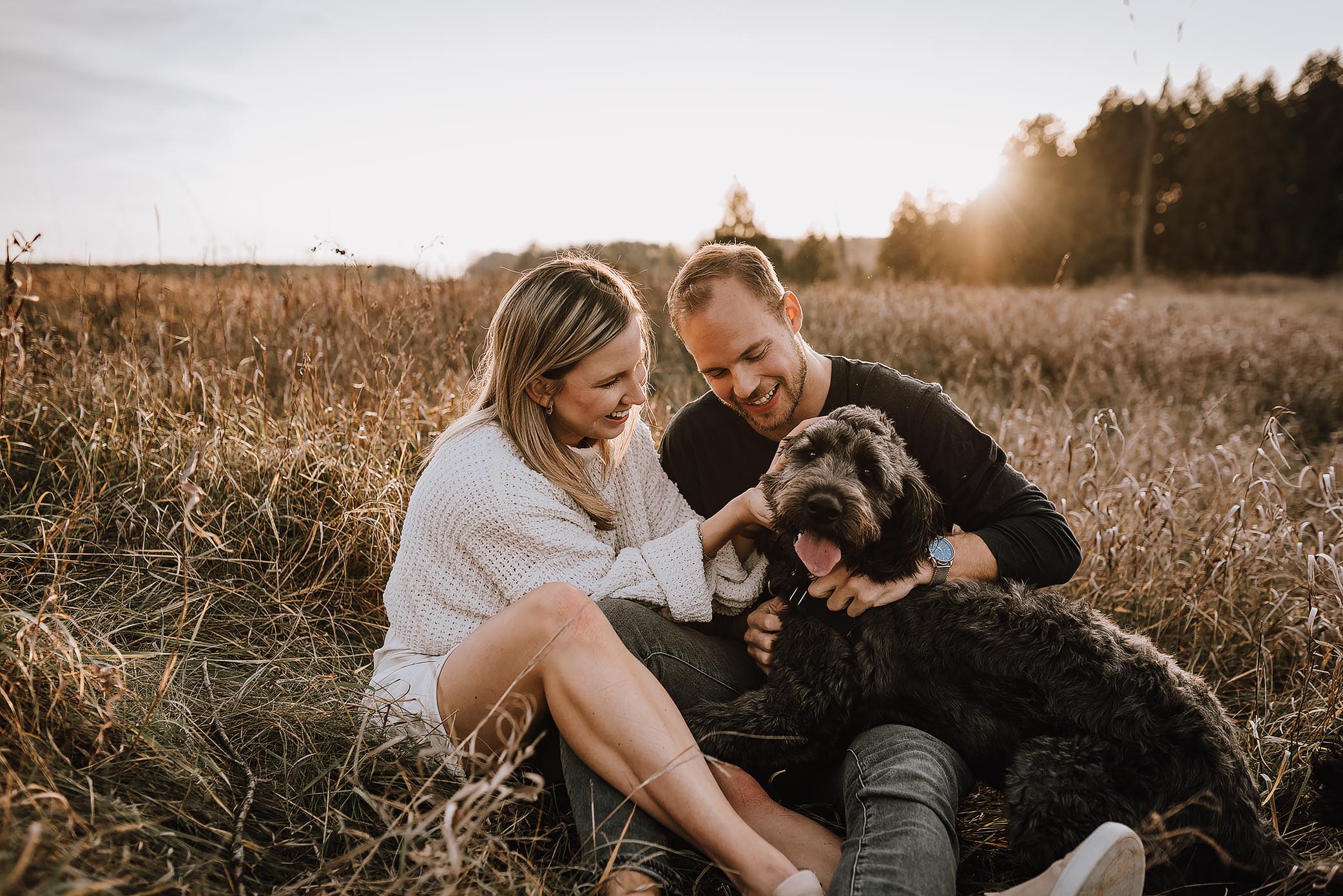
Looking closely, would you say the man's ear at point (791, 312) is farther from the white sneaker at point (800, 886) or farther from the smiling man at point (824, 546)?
the white sneaker at point (800, 886)

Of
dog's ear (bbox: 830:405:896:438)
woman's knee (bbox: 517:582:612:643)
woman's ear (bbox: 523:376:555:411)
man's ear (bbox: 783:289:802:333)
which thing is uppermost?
man's ear (bbox: 783:289:802:333)

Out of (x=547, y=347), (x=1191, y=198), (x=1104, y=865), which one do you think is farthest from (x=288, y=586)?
(x=1191, y=198)

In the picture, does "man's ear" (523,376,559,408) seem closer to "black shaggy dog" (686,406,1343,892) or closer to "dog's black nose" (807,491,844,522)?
"black shaggy dog" (686,406,1343,892)

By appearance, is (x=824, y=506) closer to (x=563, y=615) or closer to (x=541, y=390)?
(x=563, y=615)

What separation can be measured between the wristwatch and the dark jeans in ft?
1.93

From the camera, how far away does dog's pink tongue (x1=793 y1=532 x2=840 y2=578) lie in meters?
2.81

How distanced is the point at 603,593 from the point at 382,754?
96 cm

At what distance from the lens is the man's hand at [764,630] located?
9.81 feet

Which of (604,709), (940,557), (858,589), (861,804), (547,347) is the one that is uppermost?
(547,347)

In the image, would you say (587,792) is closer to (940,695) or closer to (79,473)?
(940,695)

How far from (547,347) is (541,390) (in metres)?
0.21

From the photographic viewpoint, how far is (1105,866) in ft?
5.98

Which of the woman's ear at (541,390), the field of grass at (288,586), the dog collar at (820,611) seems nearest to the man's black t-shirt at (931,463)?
the dog collar at (820,611)

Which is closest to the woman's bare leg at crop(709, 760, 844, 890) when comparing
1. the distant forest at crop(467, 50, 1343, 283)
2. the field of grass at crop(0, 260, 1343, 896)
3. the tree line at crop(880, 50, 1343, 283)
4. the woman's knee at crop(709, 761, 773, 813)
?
the woman's knee at crop(709, 761, 773, 813)
